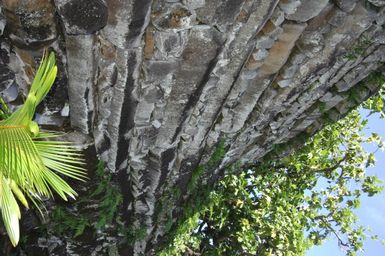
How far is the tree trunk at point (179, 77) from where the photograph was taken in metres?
3.00

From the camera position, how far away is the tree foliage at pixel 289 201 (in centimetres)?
797

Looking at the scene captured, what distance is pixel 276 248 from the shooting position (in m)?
8.07

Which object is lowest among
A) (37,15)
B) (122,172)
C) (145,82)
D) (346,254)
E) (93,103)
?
(346,254)

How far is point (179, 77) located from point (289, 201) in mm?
5716

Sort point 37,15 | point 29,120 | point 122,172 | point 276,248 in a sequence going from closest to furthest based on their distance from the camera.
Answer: point 29,120, point 37,15, point 122,172, point 276,248

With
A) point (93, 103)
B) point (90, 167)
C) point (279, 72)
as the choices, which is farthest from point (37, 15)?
point (279, 72)

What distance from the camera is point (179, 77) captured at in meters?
3.77

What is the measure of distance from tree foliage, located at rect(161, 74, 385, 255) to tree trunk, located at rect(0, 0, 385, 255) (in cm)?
168

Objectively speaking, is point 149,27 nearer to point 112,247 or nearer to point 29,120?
point 29,120

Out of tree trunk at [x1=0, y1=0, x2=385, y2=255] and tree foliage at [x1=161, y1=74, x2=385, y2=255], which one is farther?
tree foliage at [x1=161, y1=74, x2=385, y2=255]

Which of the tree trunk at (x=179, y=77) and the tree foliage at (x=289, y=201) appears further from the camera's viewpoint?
the tree foliage at (x=289, y=201)

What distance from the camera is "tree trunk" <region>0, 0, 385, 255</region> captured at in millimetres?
2996

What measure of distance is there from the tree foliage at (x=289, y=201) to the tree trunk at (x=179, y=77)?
66.1 inches

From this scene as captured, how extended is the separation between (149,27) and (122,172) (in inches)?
77.6
